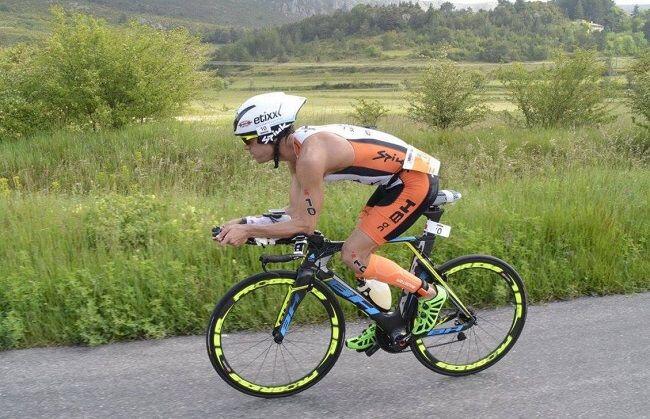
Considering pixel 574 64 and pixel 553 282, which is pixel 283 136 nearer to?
pixel 553 282

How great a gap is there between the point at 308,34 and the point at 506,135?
465ft

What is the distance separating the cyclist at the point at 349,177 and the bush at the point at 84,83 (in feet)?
47.1

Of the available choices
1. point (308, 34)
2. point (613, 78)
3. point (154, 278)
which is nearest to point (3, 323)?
point (154, 278)

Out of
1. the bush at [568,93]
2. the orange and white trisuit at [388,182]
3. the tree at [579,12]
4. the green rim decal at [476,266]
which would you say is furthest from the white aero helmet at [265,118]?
the tree at [579,12]

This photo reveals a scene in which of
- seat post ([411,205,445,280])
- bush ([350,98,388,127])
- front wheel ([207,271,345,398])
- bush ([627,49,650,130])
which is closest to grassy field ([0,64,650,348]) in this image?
front wheel ([207,271,345,398])

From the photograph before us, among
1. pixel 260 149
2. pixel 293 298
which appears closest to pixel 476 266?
pixel 293 298

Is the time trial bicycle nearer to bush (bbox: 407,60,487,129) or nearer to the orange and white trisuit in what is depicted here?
the orange and white trisuit

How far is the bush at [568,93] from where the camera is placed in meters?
19.5

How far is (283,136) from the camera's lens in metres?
3.43

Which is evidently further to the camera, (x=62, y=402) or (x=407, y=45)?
(x=407, y=45)

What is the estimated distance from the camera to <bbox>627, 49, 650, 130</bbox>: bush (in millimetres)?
16672

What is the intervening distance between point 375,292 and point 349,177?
2.50 feet

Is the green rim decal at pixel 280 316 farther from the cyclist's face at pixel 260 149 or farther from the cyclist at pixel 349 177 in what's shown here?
the cyclist's face at pixel 260 149

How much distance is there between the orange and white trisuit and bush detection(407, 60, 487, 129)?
694 inches
